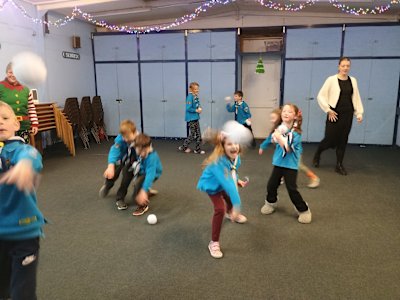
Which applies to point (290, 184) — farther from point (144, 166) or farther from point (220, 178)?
point (144, 166)

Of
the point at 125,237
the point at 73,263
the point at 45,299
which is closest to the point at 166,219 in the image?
the point at 125,237

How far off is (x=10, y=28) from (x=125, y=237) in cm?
469

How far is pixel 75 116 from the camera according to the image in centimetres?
666

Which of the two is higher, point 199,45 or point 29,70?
point 199,45

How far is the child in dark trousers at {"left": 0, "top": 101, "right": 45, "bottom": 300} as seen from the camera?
1.51 meters

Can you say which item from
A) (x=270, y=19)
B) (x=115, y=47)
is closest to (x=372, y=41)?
(x=270, y=19)

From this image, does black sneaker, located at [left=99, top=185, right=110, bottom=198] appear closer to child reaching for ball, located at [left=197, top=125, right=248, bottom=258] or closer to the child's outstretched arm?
child reaching for ball, located at [left=197, top=125, right=248, bottom=258]

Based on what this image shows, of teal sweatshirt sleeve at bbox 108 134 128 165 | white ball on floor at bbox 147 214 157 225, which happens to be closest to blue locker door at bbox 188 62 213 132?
teal sweatshirt sleeve at bbox 108 134 128 165

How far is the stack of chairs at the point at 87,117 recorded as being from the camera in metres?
7.09

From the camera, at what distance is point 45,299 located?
2.10m

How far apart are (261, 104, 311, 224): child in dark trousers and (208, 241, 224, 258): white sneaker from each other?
3.03ft

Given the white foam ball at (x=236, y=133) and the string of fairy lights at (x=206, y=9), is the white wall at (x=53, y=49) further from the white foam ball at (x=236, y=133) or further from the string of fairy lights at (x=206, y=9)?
the white foam ball at (x=236, y=133)

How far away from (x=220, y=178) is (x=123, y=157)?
5.34ft

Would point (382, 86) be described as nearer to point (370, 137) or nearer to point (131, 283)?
point (370, 137)
